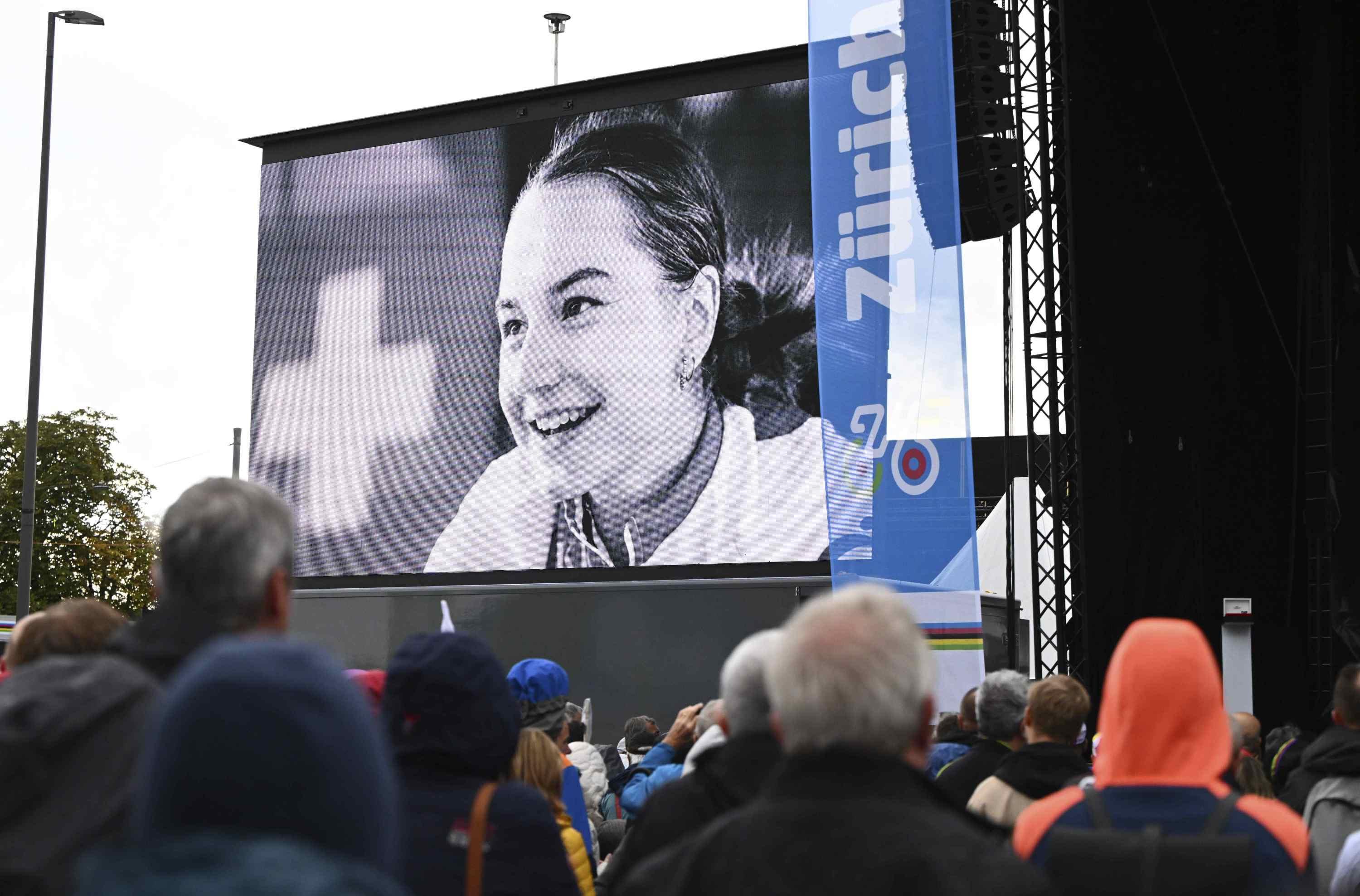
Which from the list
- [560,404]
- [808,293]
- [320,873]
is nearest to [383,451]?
[560,404]

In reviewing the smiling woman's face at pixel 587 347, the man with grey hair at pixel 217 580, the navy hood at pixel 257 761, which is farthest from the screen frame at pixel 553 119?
the navy hood at pixel 257 761

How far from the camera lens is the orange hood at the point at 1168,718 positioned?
229cm

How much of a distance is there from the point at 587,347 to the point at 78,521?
24.1 metres

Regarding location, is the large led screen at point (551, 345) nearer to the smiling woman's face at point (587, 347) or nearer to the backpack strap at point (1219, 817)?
the smiling woman's face at point (587, 347)

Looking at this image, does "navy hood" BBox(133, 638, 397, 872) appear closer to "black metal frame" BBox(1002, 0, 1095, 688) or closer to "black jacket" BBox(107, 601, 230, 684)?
"black jacket" BBox(107, 601, 230, 684)

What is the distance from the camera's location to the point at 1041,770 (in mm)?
3688

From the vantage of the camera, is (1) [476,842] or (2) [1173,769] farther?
(1) [476,842]

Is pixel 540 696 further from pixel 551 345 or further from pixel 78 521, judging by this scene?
pixel 78 521

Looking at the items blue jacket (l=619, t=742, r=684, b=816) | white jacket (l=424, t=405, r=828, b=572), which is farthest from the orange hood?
white jacket (l=424, t=405, r=828, b=572)

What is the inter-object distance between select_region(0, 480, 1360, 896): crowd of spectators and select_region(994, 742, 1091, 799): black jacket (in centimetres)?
68

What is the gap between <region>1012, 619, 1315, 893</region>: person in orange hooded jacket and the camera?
7.36ft

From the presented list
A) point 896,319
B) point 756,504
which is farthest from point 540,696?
point 756,504

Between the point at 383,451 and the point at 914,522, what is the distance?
1081cm

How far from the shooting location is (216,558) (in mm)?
2035
